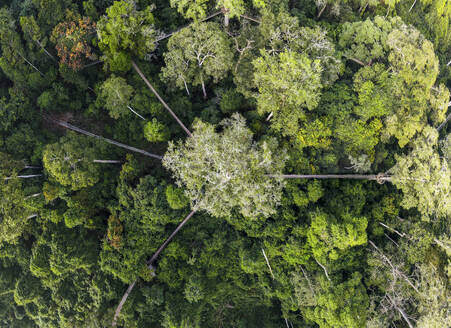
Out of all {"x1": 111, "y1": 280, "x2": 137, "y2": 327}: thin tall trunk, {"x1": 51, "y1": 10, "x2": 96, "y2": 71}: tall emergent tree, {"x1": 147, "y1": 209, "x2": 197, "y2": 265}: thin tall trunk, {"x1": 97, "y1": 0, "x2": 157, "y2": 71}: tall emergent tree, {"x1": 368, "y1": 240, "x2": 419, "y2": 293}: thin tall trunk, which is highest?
{"x1": 97, "y1": 0, "x2": 157, "y2": 71}: tall emergent tree

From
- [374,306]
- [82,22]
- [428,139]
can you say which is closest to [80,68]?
[82,22]

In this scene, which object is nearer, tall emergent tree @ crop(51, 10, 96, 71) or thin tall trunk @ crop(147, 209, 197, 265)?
tall emergent tree @ crop(51, 10, 96, 71)

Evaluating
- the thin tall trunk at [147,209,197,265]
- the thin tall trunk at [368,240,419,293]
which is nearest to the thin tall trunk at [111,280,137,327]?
the thin tall trunk at [147,209,197,265]

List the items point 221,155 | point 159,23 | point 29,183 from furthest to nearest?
point 159,23 → point 29,183 → point 221,155

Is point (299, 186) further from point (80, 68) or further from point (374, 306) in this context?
point (80, 68)

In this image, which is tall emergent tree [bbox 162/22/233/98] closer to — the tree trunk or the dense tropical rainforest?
the dense tropical rainforest

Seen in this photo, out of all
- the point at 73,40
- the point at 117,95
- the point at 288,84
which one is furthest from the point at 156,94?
the point at 288,84

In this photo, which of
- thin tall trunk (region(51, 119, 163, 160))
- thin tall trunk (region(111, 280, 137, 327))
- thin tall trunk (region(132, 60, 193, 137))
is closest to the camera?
thin tall trunk (region(111, 280, 137, 327))

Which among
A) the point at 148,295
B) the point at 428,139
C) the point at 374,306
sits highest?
the point at 428,139
